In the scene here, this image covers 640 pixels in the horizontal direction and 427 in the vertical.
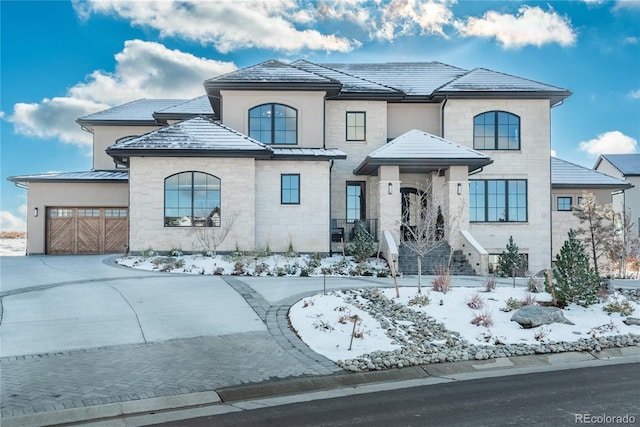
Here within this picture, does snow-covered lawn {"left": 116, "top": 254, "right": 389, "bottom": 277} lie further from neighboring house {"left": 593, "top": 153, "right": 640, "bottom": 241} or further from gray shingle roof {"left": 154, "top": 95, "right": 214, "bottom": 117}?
neighboring house {"left": 593, "top": 153, "right": 640, "bottom": 241}

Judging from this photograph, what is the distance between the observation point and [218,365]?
808cm

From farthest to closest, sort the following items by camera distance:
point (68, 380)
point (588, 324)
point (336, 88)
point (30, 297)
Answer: point (336, 88)
point (30, 297)
point (588, 324)
point (68, 380)

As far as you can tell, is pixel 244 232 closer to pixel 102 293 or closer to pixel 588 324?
pixel 102 293

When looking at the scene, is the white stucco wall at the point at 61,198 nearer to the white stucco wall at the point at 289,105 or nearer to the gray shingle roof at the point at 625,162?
the white stucco wall at the point at 289,105

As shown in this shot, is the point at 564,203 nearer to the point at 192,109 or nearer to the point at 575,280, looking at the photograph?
the point at 575,280

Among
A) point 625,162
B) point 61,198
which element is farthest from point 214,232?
point 625,162

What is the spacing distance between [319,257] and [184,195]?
601 cm

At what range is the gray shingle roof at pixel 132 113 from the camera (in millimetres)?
29766

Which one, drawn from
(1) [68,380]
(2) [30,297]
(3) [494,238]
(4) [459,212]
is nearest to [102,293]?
(2) [30,297]

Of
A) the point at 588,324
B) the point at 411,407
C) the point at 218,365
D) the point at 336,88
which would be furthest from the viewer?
the point at 336,88

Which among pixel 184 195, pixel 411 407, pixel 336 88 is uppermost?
pixel 336 88

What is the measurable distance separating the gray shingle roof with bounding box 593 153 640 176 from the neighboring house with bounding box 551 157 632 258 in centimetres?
1340

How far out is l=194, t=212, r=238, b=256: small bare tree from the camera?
799 inches

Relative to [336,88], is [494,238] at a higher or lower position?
lower
